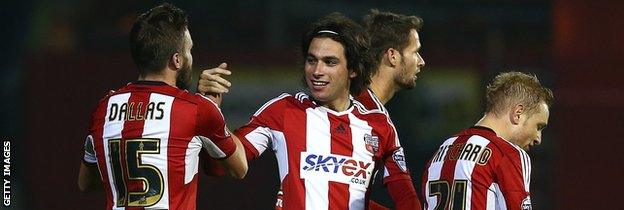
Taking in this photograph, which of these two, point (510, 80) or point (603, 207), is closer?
point (510, 80)

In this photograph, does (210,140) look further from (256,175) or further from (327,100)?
(256,175)

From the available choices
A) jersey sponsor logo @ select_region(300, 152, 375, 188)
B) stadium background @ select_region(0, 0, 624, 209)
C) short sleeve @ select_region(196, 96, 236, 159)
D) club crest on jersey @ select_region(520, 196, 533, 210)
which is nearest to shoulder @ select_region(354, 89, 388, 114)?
jersey sponsor logo @ select_region(300, 152, 375, 188)

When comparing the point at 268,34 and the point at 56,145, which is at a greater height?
the point at 268,34

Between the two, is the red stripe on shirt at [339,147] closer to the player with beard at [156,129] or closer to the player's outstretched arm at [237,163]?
the player's outstretched arm at [237,163]

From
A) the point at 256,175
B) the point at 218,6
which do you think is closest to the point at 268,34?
the point at 218,6

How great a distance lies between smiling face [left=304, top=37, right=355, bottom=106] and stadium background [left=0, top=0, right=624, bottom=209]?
589cm

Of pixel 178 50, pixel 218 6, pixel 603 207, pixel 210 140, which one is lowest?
pixel 603 207

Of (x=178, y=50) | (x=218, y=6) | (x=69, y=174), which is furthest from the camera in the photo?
(x=218, y=6)

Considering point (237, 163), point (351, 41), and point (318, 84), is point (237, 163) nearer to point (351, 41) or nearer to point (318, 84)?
point (318, 84)

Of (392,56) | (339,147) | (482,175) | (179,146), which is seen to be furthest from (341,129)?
(179,146)

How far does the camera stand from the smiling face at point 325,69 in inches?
245

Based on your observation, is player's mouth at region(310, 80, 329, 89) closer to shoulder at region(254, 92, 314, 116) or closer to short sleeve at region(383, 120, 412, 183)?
shoulder at region(254, 92, 314, 116)

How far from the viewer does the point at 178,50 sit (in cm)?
561

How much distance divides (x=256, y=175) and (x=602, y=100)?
13.2 feet
